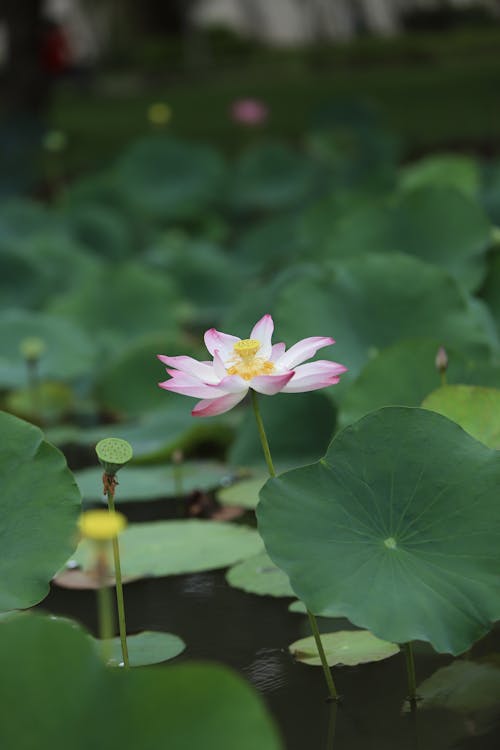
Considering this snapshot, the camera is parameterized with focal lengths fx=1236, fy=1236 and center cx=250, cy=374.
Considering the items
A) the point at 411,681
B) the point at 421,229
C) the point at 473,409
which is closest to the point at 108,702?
the point at 411,681

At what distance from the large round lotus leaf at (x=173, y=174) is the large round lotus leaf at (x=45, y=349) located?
2.75 metres

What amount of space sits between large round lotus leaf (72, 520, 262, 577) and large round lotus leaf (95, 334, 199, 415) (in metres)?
1.04

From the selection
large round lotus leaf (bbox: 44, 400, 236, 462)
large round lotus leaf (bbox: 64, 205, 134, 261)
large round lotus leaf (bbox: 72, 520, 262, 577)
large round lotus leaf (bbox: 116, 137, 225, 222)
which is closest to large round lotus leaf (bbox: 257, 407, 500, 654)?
large round lotus leaf (bbox: 72, 520, 262, 577)

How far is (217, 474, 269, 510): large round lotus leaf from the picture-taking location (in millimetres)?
2131

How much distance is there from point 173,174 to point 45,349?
3052 millimetres

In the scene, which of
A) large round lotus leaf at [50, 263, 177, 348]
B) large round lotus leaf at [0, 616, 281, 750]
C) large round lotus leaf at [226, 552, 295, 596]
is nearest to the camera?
large round lotus leaf at [0, 616, 281, 750]

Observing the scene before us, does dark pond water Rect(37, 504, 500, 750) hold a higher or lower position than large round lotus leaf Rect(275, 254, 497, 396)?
lower

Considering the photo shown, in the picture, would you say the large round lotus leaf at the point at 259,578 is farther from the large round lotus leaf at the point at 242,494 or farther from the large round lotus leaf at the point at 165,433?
the large round lotus leaf at the point at 165,433

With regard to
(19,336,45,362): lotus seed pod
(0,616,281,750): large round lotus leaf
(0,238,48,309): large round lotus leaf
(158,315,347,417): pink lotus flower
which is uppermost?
(0,238,48,309): large round lotus leaf

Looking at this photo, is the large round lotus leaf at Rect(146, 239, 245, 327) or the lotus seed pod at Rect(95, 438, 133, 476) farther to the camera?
the large round lotus leaf at Rect(146, 239, 245, 327)

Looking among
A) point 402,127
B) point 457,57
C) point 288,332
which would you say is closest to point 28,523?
point 288,332

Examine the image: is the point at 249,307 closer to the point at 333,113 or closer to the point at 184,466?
the point at 184,466

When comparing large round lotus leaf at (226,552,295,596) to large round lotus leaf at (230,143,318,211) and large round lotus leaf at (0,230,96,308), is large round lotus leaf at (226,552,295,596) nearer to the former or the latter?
large round lotus leaf at (0,230,96,308)

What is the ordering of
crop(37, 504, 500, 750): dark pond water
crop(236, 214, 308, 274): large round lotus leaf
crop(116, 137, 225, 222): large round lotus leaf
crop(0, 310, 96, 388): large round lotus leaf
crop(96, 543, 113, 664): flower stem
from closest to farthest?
1. crop(96, 543, 113, 664): flower stem
2. crop(37, 504, 500, 750): dark pond water
3. crop(0, 310, 96, 388): large round lotus leaf
4. crop(236, 214, 308, 274): large round lotus leaf
5. crop(116, 137, 225, 222): large round lotus leaf
